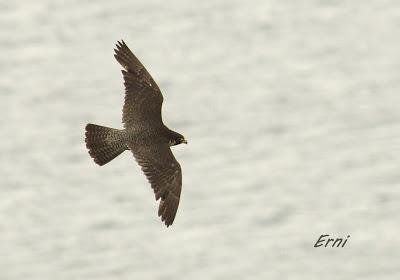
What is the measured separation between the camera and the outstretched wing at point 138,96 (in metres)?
16.8

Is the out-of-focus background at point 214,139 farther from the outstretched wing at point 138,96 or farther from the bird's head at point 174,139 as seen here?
the outstretched wing at point 138,96

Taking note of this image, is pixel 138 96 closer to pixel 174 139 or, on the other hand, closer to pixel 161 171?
pixel 174 139

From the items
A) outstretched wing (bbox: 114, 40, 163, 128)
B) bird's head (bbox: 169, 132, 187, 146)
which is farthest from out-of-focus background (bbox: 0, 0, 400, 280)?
outstretched wing (bbox: 114, 40, 163, 128)

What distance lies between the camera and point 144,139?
54.8 feet

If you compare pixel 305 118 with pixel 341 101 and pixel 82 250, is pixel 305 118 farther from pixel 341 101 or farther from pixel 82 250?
pixel 82 250

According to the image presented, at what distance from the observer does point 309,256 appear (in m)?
21.7

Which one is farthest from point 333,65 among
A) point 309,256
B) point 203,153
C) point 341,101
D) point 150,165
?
point 150,165

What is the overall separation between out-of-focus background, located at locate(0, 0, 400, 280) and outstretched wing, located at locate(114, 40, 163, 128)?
191 inches

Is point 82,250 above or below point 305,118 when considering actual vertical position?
below

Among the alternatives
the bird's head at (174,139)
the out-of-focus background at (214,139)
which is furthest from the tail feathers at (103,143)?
the out-of-focus background at (214,139)

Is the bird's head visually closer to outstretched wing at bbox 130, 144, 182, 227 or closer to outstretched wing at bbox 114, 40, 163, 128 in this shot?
outstretched wing at bbox 130, 144, 182, 227

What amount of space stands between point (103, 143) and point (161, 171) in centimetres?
65

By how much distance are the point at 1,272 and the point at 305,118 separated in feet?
18.5

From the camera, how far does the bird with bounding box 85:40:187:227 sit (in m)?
16.6
